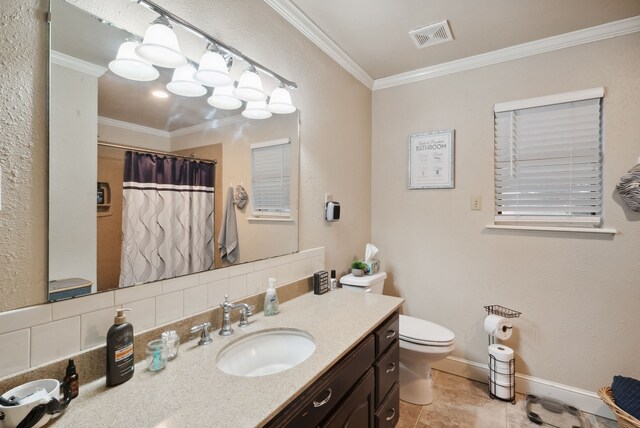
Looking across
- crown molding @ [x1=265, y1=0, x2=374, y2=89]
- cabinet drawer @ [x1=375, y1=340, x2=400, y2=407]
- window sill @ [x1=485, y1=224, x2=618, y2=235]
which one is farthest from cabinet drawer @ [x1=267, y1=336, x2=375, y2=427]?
crown molding @ [x1=265, y1=0, x2=374, y2=89]

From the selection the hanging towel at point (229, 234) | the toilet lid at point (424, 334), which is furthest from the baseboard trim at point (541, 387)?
the hanging towel at point (229, 234)

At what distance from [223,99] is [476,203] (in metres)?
1.94

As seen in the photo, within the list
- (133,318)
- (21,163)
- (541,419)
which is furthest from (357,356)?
(541,419)

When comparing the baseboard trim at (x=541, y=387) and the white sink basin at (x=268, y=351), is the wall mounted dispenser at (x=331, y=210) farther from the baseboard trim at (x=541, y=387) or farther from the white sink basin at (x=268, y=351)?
the baseboard trim at (x=541, y=387)

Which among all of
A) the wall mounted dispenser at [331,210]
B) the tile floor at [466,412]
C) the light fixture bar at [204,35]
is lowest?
the tile floor at [466,412]

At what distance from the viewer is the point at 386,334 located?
1.51 metres

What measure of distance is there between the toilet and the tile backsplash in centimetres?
87

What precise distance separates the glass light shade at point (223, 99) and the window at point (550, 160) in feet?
6.28

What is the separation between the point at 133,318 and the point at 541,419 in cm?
236

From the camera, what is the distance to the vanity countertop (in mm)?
728

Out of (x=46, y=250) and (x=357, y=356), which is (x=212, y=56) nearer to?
(x=46, y=250)

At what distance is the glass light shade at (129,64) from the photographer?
1.00 metres

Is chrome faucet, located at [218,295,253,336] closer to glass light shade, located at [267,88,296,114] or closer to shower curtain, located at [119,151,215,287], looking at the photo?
shower curtain, located at [119,151,215,287]

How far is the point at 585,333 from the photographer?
1941 mm
